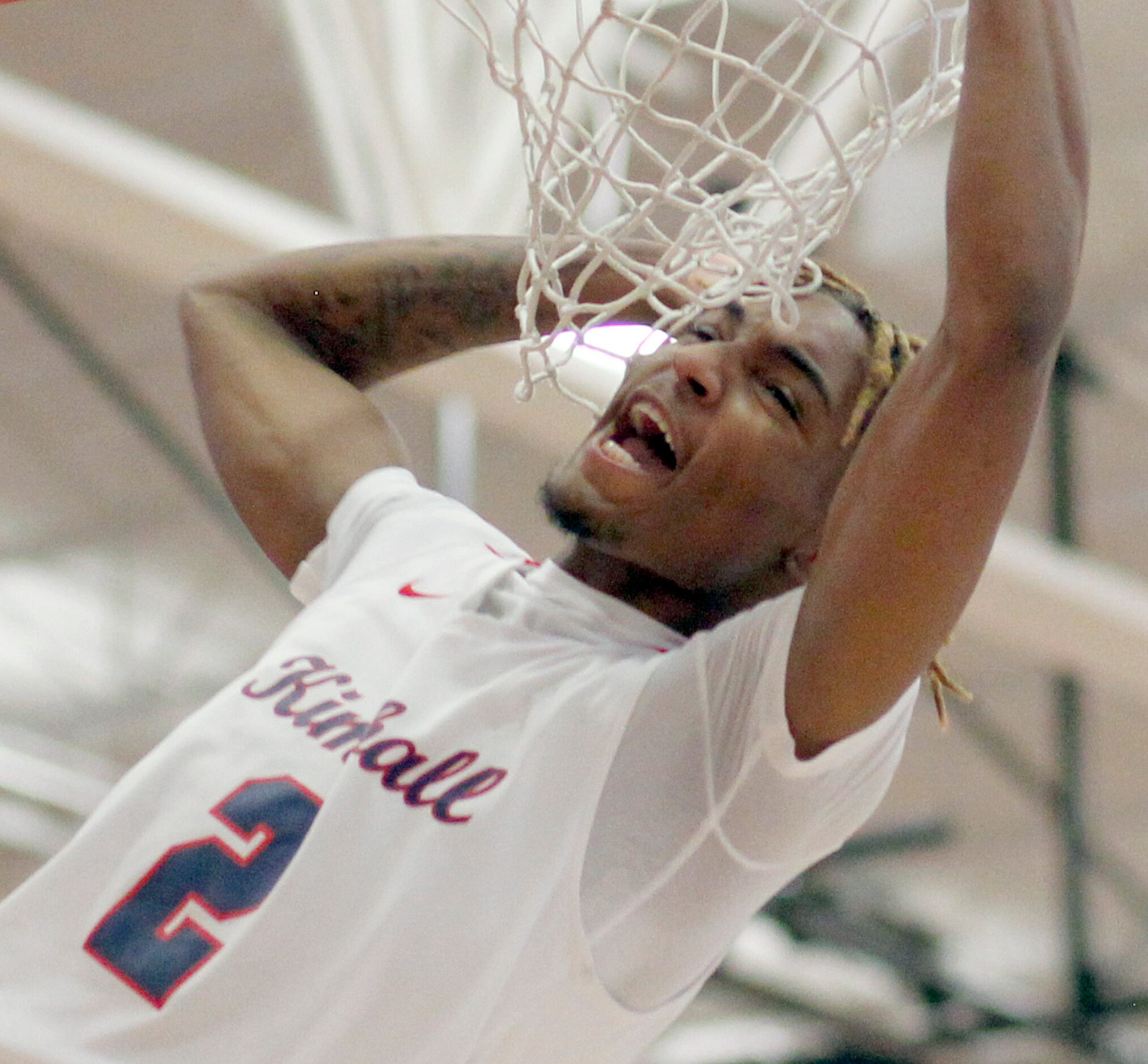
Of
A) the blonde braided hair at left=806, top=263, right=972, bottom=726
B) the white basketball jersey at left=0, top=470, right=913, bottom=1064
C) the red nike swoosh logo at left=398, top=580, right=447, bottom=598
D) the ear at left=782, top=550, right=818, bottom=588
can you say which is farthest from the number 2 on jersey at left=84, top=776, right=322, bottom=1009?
the blonde braided hair at left=806, top=263, right=972, bottom=726

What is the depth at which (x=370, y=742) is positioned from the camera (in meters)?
1.65

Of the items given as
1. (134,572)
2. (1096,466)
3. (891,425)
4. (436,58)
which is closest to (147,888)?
(891,425)

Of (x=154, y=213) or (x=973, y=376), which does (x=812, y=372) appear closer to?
(x=973, y=376)

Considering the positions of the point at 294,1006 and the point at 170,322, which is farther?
the point at 170,322

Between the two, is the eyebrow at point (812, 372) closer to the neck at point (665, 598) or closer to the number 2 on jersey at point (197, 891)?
the neck at point (665, 598)

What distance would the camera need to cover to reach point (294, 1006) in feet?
5.02

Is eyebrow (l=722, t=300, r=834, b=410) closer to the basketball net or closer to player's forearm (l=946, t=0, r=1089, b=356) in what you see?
the basketball net

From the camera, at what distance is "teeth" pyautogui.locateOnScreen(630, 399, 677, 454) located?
174 centimetres

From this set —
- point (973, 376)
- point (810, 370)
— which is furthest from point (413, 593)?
point (973, 376)

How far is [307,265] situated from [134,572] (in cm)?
438

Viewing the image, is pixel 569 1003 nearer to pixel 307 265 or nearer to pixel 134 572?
pixel 307 265

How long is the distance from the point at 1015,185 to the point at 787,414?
44cm

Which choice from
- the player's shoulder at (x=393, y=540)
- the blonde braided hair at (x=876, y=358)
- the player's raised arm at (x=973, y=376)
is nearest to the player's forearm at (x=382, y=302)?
the player's shoulder at (x=393, y=540)

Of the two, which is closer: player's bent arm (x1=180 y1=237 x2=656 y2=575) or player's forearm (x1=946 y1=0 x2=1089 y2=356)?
player's forearm (x1=946 y1=0 x2=1089 y2=356)
